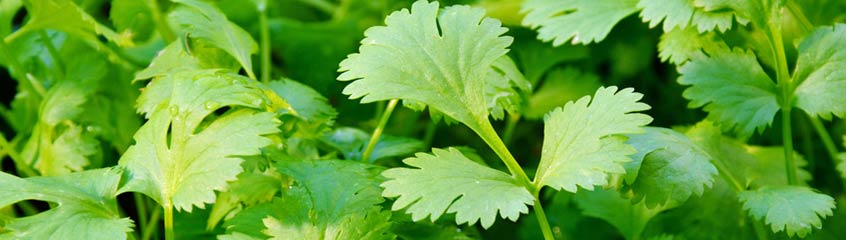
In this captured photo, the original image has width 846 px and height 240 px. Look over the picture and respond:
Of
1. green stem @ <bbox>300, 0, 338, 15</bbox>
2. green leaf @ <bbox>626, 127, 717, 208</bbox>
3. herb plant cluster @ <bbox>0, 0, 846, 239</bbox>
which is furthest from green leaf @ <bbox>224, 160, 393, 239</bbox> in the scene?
green stem @ <bbox>300, 0, 338, 15</bbox>

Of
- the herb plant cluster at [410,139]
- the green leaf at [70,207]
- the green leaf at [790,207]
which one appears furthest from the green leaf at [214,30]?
the green leaf at [790,207]

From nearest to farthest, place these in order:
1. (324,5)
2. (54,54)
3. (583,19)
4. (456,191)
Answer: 1. (456,191)
2. (583,19)
3. (54,54)
4. (324,5)

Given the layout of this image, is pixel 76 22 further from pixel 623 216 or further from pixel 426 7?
pixel 623 216

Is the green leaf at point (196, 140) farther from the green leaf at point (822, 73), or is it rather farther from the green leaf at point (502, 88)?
the green leaf at point (822, 73)

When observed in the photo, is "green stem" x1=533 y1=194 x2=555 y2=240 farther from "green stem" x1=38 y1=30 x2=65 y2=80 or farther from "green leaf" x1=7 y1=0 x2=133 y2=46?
"green stem" x1=38 y1=30 x2=65 y2=80

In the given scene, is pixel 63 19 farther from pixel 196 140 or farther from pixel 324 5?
pixel 324 5

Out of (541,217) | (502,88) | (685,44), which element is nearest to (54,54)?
(502,88)

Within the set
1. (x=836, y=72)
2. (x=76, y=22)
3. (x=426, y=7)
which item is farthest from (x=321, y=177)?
(x=836, y=72)
